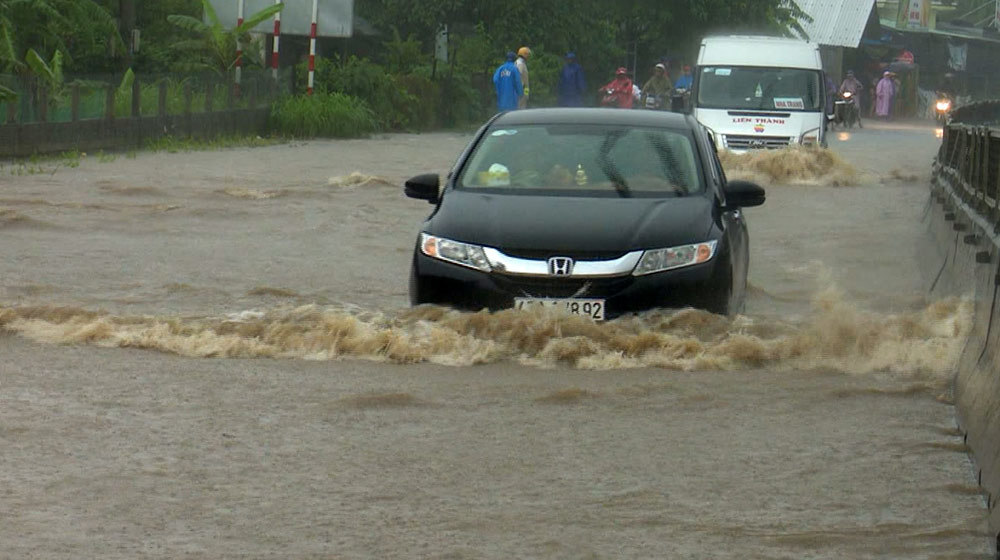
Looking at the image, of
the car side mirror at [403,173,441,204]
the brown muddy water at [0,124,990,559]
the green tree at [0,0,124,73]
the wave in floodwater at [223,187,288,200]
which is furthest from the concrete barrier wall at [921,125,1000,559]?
the green tree at [0,0,124,73]

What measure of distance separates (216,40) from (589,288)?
2667cm

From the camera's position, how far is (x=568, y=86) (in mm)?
33719

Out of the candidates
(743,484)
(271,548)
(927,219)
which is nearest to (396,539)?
(271,548)

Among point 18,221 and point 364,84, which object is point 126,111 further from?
point 18,221

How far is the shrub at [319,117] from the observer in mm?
34375

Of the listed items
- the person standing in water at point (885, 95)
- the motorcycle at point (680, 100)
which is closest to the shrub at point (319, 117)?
the motorcycle at point (680, 100)

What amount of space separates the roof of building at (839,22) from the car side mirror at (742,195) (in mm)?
65766

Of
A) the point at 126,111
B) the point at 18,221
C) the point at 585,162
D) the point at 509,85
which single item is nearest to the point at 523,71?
the point at 509,85

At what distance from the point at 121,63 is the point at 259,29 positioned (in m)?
3.13

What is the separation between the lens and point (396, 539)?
561 cm

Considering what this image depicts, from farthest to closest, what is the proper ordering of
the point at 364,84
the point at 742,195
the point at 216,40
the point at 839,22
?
1. the point at 839,22
2. the point at 364,84
3. the point at 216,40
4. the point at 742,195

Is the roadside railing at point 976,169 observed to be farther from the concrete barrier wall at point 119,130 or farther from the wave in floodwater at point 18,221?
the concrete barrier wall at point 119,130

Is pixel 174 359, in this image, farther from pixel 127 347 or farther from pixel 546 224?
pixel 546 224

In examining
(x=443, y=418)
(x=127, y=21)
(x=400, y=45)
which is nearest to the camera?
(x=443, y=418)
